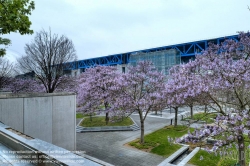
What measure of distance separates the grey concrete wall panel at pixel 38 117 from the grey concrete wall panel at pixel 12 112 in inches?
9.5

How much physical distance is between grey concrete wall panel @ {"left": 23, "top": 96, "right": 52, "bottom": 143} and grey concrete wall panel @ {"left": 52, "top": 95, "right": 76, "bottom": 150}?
0.34m

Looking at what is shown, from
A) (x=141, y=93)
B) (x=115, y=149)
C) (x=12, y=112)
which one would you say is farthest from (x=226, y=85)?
(x=12, y=112)

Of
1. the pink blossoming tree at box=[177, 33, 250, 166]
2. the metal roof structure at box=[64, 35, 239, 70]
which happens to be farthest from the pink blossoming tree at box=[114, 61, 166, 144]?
the metal roof structure at box=[64, 35, 239, 70]

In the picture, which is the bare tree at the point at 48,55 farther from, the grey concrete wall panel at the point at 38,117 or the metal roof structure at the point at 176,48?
the grey concrete wall panel at the point at 38,117

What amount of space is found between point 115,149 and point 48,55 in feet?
41.7

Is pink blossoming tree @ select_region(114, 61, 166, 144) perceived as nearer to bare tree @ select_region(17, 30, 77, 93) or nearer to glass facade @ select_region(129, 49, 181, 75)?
bare tree @ select_region(17, 30, 77, 93)

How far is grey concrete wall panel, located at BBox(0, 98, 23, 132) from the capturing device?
7.98 metres

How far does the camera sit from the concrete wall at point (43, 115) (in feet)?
26.9

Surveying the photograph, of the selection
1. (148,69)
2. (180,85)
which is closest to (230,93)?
(180,85)

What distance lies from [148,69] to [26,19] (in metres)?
9.36

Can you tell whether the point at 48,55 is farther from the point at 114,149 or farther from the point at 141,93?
the point at 114,149

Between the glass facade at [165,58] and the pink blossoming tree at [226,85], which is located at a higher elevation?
the glass facade at [165,58]

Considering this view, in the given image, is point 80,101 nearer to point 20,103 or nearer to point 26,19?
point 20,103

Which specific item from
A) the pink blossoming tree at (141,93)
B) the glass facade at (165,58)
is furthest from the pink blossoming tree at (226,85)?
the glass facade at (165,58)
